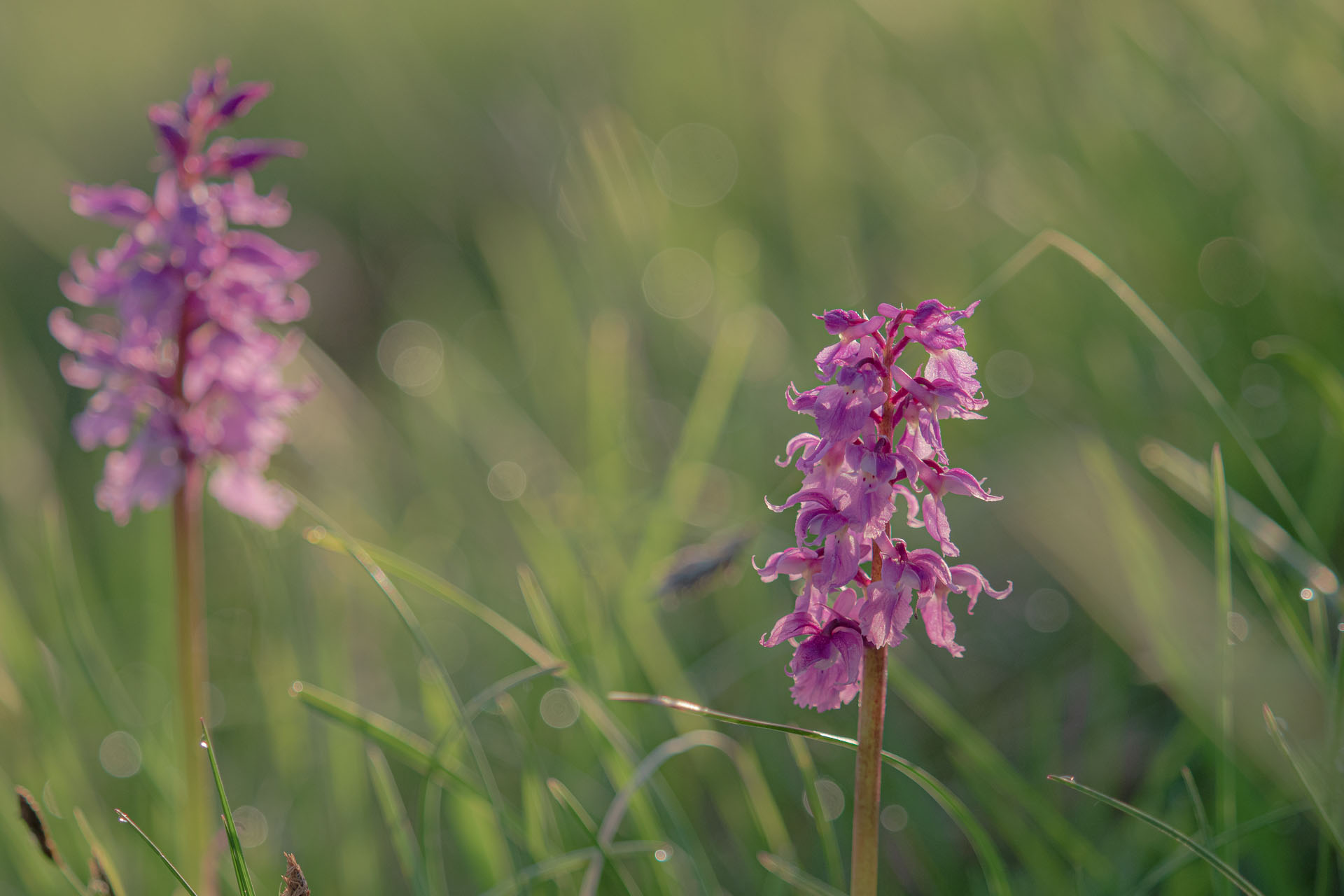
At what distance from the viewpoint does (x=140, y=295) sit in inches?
68.6

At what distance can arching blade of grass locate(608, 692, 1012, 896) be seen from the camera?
1221 millimetres

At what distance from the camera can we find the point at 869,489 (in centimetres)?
105

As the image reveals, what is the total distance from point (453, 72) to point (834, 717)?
5.27 meters

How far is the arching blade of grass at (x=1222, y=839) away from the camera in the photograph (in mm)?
1464

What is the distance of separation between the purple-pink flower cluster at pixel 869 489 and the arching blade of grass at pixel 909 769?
0.08 m

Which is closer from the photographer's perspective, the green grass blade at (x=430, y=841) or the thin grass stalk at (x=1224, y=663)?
the thin grass stalk at (x=1224, y=663)

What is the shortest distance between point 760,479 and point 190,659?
5.42ft

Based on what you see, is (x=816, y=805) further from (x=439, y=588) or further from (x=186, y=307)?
(x=186, y=307)

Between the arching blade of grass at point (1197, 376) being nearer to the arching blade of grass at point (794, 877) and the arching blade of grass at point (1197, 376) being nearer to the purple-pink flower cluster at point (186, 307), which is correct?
the arching blade of grass at point (794, 877)

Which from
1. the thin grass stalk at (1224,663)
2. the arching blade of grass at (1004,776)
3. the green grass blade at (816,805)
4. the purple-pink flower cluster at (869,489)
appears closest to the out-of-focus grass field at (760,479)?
the arching blade of grass at (1004,776)

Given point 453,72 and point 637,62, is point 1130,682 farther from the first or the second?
point 453,72

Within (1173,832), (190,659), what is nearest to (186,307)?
(190,659)

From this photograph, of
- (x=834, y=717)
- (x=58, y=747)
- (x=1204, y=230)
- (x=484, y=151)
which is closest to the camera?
(x=58, y=747)

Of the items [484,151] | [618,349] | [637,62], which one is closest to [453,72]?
[484,151]
